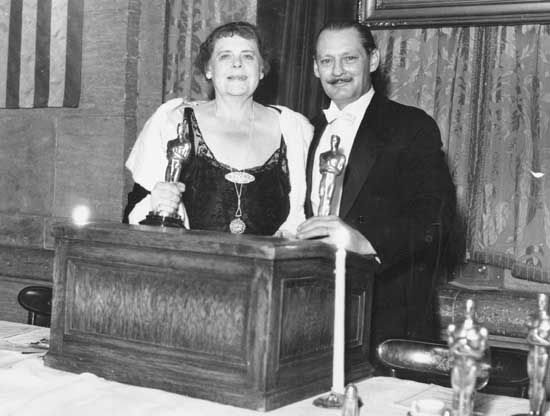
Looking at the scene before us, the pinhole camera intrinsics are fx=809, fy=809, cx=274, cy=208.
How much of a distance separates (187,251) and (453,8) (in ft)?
9.86

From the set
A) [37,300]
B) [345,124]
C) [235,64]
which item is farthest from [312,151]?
[37,300]

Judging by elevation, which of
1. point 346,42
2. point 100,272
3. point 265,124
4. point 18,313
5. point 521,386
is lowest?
point 18,313

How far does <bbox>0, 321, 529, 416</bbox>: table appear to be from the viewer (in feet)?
5.88

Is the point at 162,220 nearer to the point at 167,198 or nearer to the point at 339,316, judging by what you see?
the point at 167,198

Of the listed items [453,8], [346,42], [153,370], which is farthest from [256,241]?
[453,8]

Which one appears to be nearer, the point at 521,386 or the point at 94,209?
the point at 521,386

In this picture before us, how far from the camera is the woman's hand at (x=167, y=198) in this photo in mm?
2428

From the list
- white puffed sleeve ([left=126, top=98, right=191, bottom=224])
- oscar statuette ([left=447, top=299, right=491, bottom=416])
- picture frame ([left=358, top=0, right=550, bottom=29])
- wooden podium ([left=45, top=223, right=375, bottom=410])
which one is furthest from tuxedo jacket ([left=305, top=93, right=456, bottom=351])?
oscar statuette ([left=447, top=299, right=491, bottom=416])

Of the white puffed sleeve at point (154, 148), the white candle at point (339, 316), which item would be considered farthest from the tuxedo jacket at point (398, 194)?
the white candle at point (339, 316)

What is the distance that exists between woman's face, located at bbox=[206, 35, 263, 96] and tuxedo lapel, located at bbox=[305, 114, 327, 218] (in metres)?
0.48

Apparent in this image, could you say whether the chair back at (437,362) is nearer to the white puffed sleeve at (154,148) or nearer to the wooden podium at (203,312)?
the wooden podium at (203,312)

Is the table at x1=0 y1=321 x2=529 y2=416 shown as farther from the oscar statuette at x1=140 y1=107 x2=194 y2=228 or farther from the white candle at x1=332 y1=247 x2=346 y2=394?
the oscar statuette at x1=140 y1=107 x2=194 y2=228

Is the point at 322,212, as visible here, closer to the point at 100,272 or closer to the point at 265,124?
the point at 100,272

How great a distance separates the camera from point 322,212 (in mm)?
2113
